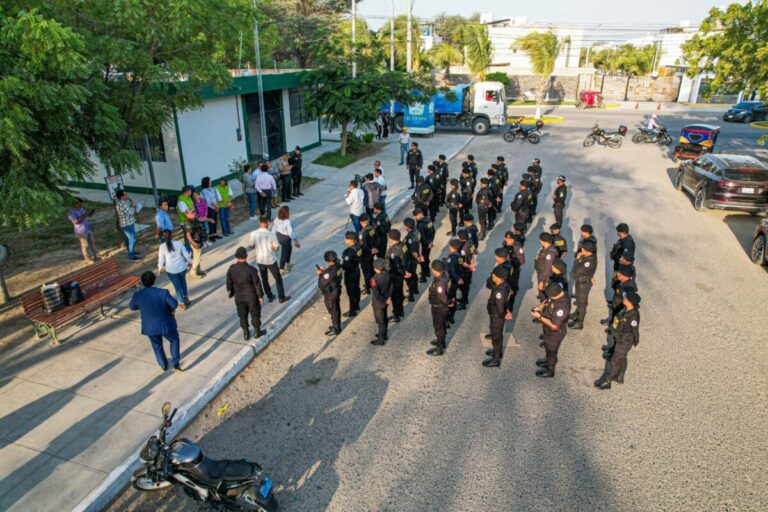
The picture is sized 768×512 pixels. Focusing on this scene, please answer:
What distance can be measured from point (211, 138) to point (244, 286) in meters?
9.93

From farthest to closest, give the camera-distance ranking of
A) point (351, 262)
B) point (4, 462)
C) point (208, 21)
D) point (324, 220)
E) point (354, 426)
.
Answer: point (324, 220), point (208, 21), point (351, 262), point (354, 426), point (4, 462)

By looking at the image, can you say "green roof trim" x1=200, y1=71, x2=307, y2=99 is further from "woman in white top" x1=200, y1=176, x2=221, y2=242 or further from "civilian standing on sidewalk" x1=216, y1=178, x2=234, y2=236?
"woman in white top" x1=200, y1=176, x2=221, y2=242

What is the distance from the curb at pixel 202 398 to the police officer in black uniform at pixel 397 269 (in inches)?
70.9

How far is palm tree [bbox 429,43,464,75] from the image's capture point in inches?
1697

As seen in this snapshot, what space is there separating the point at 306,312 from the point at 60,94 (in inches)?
204

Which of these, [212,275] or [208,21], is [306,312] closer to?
[212,275]

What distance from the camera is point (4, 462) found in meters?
5.64

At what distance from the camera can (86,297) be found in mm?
8258

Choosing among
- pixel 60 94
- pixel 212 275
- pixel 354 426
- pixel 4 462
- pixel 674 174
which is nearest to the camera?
pixel 4 462

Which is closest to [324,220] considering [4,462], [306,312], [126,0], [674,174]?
[306,312]

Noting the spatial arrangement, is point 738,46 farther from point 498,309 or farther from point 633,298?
point 498,309

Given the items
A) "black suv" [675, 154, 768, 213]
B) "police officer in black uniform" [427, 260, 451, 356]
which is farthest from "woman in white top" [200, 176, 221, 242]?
"black suv" [675, 154, 768, 213]

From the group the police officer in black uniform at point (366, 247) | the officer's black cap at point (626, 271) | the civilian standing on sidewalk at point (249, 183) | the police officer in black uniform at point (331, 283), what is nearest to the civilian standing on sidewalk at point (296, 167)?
the civilian standing on sidewalk at point (249, 183)

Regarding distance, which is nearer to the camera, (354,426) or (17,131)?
(354,426)
